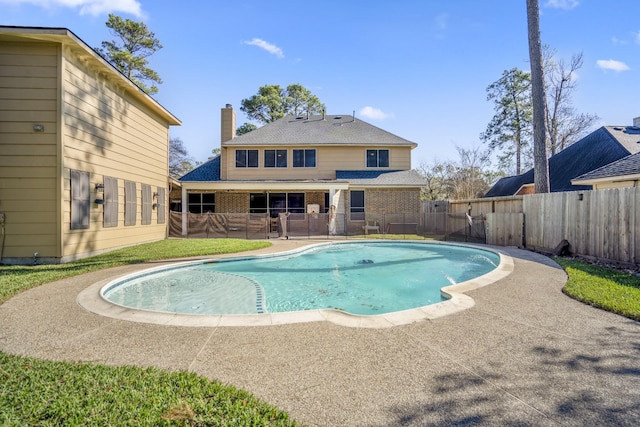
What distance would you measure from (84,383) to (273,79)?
33470 millimetres

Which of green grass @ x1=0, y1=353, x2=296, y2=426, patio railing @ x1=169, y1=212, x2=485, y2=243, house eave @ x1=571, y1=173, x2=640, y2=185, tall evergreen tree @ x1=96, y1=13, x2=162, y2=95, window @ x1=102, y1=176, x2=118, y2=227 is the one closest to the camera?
green grass @ x1=0, y1=353, x2=296, y2=426

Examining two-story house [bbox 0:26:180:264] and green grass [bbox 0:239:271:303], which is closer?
green grass [bbox 0:239:271:303]

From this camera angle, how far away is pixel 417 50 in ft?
50.0

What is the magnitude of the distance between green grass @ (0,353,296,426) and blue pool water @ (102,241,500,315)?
2.87 metres

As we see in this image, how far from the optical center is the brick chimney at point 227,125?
19578 mm

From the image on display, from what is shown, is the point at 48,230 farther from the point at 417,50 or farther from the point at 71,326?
the point at 417,50

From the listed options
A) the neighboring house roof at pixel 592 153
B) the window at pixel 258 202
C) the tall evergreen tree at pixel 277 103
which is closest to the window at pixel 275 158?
the window at pixel 258 202

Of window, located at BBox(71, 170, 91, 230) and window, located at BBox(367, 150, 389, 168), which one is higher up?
window, located at BBox(367, 150, 389, 168)

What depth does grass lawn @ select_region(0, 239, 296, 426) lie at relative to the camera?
2119 mm

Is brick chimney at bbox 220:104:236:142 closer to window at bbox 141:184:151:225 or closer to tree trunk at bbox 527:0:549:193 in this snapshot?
window at bbox 141:184:151:225

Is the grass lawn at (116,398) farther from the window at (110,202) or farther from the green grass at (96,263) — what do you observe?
the window at (110,202)

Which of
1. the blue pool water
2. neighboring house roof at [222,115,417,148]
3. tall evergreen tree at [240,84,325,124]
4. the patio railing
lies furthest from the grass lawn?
tall evergreen tree at [240,84,325,124]

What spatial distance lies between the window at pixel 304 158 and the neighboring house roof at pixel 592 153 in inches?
532

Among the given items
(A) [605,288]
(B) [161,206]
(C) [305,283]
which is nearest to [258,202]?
(B) [161,206]
